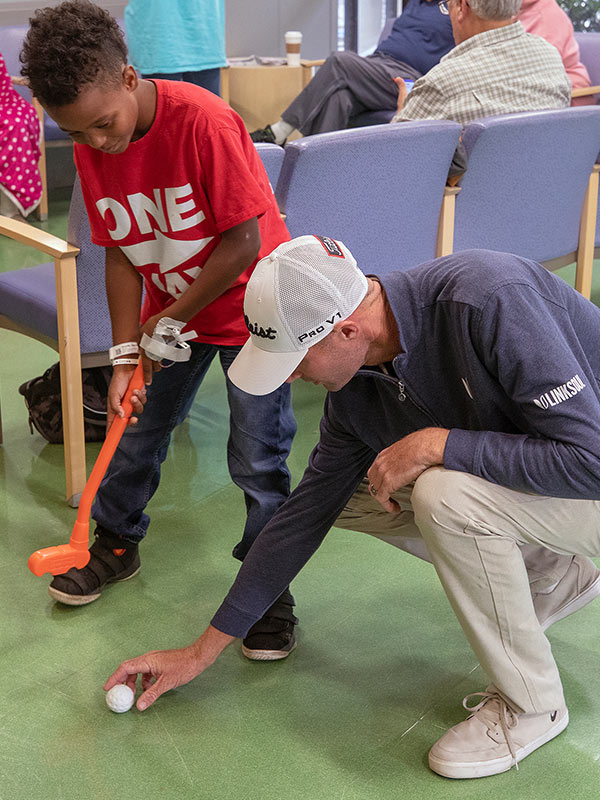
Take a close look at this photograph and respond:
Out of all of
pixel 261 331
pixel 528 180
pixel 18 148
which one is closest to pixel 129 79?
pixel 261 331

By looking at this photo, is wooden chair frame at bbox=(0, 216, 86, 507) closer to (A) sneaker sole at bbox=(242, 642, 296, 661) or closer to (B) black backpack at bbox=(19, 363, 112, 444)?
(B) black backpack at bbox=(19, 363, 112, 444)

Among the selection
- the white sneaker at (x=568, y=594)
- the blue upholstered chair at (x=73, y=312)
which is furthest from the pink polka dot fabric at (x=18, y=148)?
the white sneaker at (x=568, y=594)

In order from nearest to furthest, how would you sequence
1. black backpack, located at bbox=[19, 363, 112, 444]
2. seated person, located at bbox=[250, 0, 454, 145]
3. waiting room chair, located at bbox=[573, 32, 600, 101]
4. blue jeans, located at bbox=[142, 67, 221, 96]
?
black backpack, located at bbox=[19, 363, 112, 444] → blue jeans, located at bbox=[142, 67, 221, 96] → waiting room chair, located at bbox=[573, 32, 600, 101] → seated person, located at bbox=[250, 0, 454, 145]

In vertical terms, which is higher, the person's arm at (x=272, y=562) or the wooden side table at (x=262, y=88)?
the wooden side table at (x=262, y=88)

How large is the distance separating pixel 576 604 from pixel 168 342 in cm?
92

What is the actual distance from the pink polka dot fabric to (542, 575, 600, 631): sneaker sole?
378 centimetres

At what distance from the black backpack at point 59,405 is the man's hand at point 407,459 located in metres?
1.39

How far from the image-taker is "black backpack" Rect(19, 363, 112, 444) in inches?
109

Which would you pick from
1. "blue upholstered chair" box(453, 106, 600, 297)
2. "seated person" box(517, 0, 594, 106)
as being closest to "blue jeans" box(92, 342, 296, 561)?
"blue upholstered chair" box(453, 106, 600, 297)

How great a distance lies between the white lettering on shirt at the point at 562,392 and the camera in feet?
4.50

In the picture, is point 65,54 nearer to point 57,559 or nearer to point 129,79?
point 129,79

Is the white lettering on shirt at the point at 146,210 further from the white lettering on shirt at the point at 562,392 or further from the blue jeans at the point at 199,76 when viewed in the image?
the blue jeans at the point at 199,76

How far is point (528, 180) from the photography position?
305 cm

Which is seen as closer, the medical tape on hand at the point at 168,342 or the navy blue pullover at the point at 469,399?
the navy blue pullover at the point at 469,399
